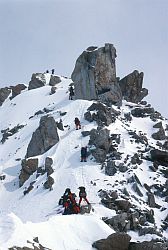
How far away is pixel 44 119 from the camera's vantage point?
4838 cm

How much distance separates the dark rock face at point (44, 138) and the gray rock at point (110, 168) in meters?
7.94

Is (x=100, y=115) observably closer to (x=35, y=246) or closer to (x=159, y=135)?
(x=159, y=135)

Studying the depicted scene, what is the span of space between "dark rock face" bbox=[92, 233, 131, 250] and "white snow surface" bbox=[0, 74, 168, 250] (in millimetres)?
466

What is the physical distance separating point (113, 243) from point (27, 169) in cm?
2378

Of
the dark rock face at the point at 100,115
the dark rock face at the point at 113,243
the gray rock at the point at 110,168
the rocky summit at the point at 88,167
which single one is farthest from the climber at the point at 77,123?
the dark rock face at the point at 113,243

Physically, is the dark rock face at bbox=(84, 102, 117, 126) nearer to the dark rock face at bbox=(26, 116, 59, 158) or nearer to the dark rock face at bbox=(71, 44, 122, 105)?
the dark rock face at bbox=(26, 116, 59, 158)

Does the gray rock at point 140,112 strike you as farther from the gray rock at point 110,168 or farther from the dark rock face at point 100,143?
the gray rock at point 110,168

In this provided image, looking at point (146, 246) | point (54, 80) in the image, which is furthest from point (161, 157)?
point (54, 80)

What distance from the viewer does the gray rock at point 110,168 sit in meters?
39.7

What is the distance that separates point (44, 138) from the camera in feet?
155

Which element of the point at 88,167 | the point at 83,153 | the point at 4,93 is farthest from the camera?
the point at 4,93

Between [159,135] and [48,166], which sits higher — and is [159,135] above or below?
above

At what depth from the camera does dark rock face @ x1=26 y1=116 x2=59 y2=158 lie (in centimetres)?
4684

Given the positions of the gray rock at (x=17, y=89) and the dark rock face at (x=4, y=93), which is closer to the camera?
the gray rock at (x=17, y=89)
